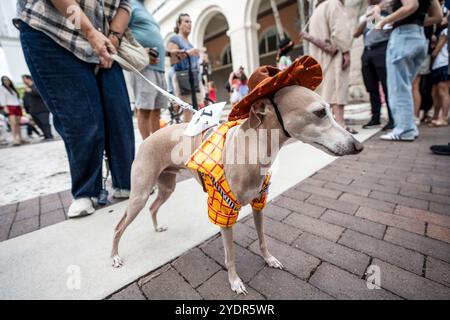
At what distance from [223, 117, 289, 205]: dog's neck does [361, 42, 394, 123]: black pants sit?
15.6ft

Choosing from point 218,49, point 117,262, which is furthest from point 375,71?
point 218,49

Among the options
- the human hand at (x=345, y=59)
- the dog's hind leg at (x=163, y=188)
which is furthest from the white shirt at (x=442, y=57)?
the dog's hind leg at (x=163, y=188)

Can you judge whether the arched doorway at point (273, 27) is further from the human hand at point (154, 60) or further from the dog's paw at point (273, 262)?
the dog's paw at point (273, 262)

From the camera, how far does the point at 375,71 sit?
16.0 feet

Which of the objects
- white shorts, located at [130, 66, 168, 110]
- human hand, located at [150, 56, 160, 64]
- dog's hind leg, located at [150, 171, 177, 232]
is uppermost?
human hand, located at [150, 56, 160, 64]

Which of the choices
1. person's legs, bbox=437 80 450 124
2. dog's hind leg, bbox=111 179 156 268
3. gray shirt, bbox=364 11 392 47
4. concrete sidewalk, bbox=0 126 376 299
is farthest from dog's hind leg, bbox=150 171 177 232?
person's legs, bbox=437 80 450 124

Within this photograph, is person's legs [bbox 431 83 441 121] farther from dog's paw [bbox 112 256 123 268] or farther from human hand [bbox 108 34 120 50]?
dog's paw [bbox 112 256 123 268]

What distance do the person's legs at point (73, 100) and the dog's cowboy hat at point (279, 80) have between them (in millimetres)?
1601

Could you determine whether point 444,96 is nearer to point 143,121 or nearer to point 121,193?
point 143,121

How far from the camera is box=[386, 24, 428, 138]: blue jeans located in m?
3.43

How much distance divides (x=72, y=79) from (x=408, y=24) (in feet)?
15.1

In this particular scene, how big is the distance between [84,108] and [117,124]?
1.12ft
